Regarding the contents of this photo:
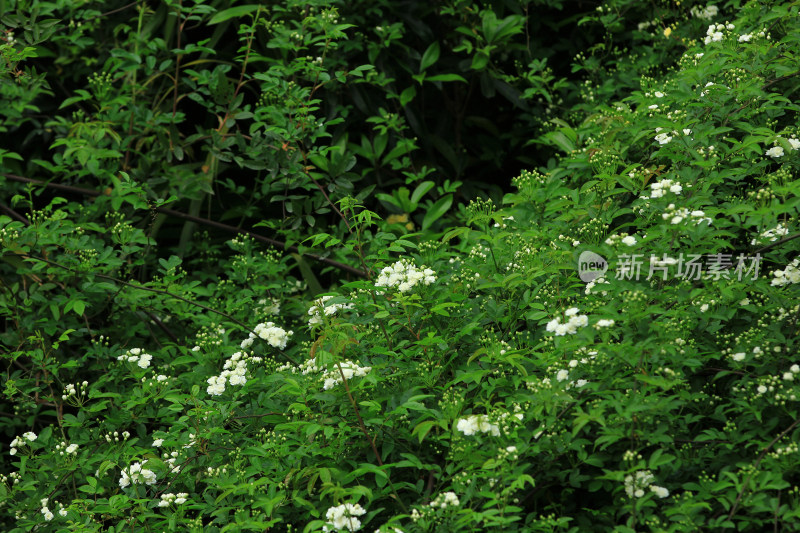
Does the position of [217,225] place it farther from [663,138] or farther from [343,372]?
[663,138]

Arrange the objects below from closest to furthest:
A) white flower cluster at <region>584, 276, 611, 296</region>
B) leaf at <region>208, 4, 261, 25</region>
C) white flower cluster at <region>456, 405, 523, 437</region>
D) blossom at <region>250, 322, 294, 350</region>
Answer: white flower cluster at <region>456, 405, 523, 437</region>, white flower cluster at <region>584, 276, 611, 296</region>, blossom at <region>250, 322, 294, 350</region>, leaf at <region>208, 4, 261, 25</region>

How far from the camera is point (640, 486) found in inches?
69.0

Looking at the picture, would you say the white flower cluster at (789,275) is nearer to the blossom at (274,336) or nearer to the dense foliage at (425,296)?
the dense foliage at (425,296)

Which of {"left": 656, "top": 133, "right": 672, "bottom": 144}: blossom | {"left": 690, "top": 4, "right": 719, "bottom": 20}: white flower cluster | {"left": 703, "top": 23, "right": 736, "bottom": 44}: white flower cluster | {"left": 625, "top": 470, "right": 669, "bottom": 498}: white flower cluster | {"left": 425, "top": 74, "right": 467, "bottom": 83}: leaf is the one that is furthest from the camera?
{"left": 425, "top": 74, "right": 467, "bottom": 83}: leaf

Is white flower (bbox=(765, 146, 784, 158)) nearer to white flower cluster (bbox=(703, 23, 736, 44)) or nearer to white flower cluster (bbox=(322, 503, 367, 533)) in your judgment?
white flower cluster (bbox=(703, 23, 736, 44))

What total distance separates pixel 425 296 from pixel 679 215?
0.71 meters

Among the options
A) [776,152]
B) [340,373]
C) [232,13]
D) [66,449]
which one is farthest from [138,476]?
[232,13]

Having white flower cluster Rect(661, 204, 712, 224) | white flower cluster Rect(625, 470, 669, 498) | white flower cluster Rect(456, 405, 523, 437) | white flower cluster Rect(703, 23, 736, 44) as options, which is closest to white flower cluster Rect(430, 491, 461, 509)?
white flower cluster Rect(456, 405, 523, 437)

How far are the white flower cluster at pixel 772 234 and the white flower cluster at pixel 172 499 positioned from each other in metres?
1.61

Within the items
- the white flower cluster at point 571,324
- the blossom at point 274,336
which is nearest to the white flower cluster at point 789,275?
the white flower cluster at point 571,324

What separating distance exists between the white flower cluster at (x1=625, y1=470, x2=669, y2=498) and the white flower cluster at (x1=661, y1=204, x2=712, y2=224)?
589 mm

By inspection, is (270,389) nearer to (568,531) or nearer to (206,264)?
(568,531)

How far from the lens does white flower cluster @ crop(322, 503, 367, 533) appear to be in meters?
1.80

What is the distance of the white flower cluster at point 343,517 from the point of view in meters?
1.80
